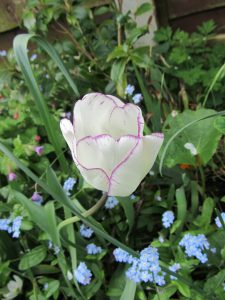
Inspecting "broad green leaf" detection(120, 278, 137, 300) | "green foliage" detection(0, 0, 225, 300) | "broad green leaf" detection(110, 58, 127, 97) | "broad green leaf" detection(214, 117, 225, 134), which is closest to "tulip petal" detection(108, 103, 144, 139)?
"green foliage" detection(0, 0, 225, 300)

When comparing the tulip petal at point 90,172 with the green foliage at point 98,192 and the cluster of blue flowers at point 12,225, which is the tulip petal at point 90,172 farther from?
the cluster of blue flowers at point 12,225

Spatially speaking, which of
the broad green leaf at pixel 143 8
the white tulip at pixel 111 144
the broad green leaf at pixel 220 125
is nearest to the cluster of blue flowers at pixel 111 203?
the broad green leaf at pixel 220 125

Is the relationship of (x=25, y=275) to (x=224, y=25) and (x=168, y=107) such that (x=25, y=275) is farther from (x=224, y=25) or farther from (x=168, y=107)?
(x=224, y=25)

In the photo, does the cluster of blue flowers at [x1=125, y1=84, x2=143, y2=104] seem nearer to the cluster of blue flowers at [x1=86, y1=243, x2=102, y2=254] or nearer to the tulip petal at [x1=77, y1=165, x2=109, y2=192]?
the cluster of blue flowers at [x1=86, y1=243, x2=102, y2=254]

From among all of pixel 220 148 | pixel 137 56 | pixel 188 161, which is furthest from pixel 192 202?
pixel 137 56

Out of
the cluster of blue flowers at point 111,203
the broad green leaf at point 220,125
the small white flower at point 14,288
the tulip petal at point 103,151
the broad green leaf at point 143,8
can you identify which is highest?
the tulip petal at point 103,151

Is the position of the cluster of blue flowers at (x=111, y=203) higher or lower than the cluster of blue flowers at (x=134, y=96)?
lower

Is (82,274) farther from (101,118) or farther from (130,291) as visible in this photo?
(101,118)
